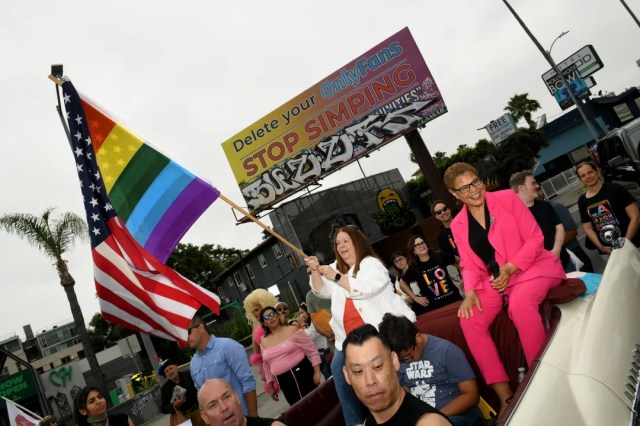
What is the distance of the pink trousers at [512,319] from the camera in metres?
2.76

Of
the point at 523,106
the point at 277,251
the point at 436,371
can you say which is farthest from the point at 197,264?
the point at 436,371

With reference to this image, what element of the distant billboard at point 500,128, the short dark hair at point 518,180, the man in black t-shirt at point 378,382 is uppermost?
the distant billboard at point 500,128

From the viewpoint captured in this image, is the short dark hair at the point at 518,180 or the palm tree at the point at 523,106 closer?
the short dark hair at the point at 518,180

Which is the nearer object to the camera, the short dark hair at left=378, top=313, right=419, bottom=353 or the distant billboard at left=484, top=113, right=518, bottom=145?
the short dark hair at left=378, top=313, right=419, bottom=353

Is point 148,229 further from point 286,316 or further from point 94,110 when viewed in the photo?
point 286,316

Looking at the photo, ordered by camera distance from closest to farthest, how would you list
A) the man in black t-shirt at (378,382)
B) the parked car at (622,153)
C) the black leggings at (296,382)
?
the man in black t-shirt at (378,382)
the black leggings at (296,382)
the parked car at (622,153)

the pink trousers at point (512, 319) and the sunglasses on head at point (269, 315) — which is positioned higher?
the sunglasses on head at point (269, 315)

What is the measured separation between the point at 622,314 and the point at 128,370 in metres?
52.1

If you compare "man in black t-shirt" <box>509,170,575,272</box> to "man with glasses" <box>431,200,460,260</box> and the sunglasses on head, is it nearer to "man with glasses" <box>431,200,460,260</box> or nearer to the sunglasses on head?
"man with glasses" <box>431,200,460,260</box>

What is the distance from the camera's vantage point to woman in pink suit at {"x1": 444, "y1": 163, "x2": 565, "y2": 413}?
9.29 feet

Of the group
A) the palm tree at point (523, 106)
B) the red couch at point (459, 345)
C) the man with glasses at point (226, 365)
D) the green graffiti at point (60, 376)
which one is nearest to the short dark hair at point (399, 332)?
the red couch at point (459, 345)

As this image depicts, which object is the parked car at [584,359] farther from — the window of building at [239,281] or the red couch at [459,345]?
the window of building at [239,281]

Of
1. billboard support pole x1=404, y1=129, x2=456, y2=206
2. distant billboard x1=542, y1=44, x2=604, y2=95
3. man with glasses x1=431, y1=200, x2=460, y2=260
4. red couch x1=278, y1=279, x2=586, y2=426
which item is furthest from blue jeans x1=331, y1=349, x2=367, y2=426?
distant billboard x1=542, y1=44, x2=604, y2=95

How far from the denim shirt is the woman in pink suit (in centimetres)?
235
